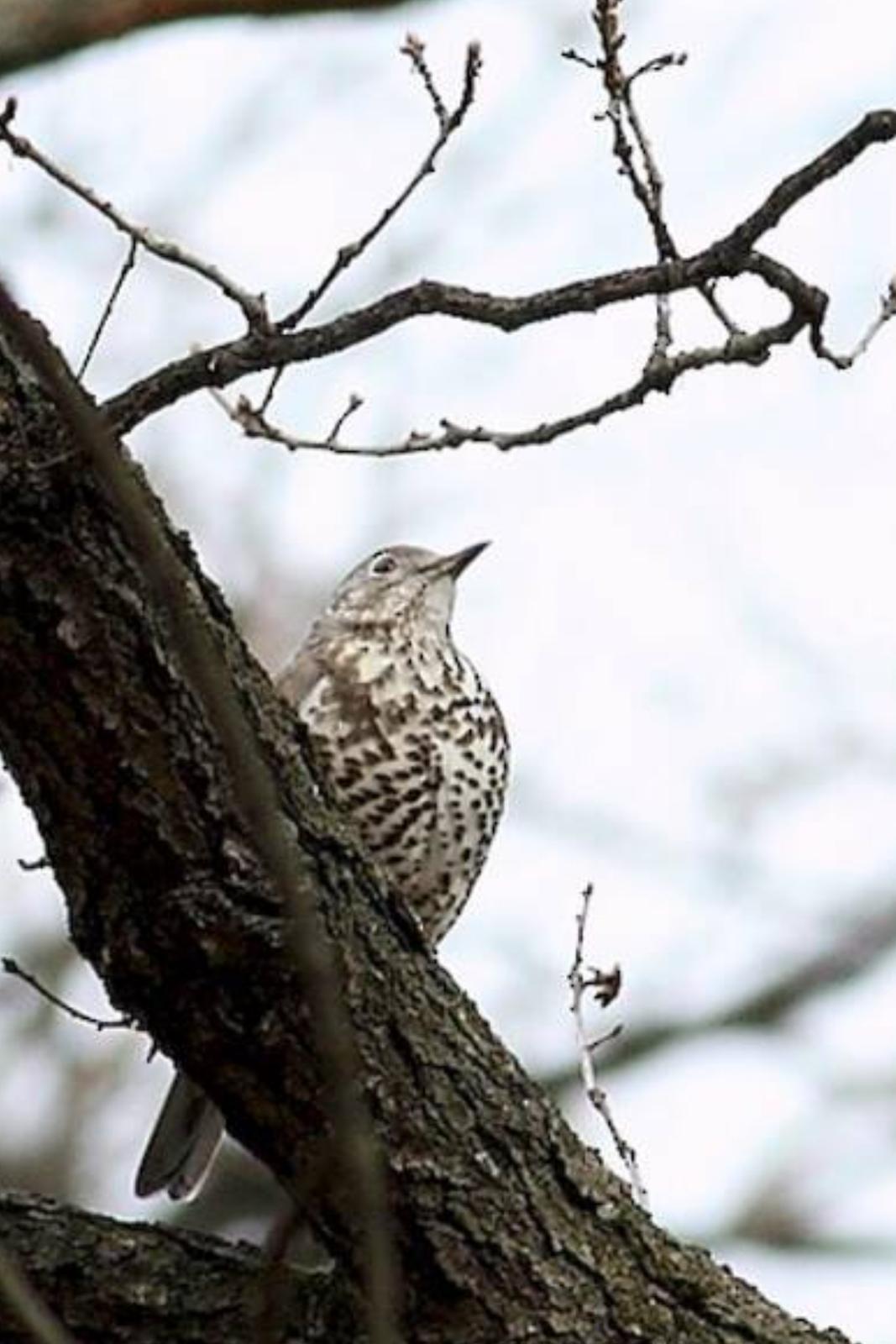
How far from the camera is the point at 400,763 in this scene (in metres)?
6.07

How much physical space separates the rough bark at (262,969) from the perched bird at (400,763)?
3.69ft

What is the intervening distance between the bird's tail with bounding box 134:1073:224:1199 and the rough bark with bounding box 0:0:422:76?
5.82ft

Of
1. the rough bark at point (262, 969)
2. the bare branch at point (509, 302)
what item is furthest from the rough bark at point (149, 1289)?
the bare branch at point (509, 302)

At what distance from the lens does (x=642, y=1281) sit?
4559 millimetres

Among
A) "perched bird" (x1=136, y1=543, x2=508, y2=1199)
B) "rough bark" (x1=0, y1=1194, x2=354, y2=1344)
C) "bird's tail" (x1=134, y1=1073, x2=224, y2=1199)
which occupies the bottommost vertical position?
Answer: "rough bark" (x1=0, y1=1194, x2=354, y2=1344)

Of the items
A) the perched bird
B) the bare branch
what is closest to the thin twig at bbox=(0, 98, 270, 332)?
the bare branch

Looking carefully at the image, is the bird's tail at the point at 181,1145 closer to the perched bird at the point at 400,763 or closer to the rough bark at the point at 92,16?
the perched bird at the point at 400,763

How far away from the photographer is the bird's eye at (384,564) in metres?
7.15

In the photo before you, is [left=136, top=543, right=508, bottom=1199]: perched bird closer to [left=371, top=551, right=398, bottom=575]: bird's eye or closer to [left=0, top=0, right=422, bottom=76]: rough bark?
[left=371, top=551, right=398, bottom=575]: bird's eye

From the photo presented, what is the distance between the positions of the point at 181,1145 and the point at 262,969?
163 cm

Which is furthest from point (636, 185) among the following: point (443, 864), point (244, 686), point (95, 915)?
point (443, 864)

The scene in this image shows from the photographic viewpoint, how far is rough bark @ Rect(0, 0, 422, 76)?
5.50 meters

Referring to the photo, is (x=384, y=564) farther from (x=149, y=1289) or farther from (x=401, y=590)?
(x=149, y=1289)

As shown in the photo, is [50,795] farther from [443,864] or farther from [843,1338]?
[443,864]
